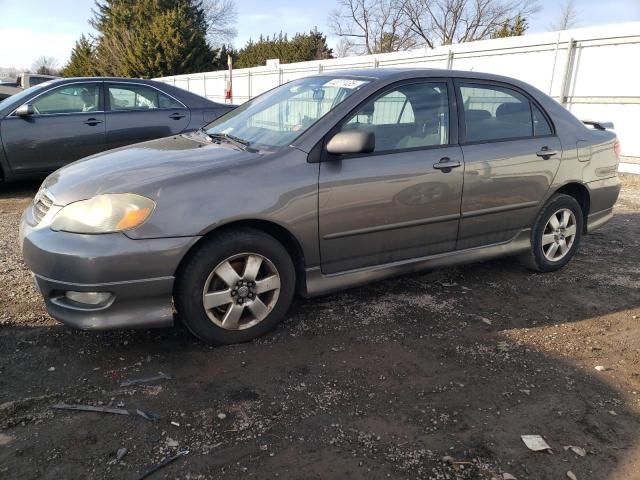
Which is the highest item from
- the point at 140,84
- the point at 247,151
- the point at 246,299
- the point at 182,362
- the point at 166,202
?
the point at 140,84

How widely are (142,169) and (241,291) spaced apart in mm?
929

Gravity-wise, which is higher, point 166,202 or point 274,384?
point 166,202

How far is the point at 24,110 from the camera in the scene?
20.7 feet

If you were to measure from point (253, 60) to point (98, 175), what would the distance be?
45.8m

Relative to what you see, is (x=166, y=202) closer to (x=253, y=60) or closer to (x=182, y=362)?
(x=182, y=362)

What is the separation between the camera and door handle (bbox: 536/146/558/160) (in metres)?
4.09

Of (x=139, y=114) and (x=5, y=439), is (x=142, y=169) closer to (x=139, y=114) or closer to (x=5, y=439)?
(x=5, y=439)

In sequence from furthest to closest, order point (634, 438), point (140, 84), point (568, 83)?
point (568, 83) < point (140, 84) < point (634, 438)

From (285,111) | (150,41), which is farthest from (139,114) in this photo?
(150,41)

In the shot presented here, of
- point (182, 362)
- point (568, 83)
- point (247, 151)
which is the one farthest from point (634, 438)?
point (568, 83)

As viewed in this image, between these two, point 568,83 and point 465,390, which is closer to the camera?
point 465,390

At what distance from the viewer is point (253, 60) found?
45.8 metres

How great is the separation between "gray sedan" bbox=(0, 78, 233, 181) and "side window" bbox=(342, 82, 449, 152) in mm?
4164

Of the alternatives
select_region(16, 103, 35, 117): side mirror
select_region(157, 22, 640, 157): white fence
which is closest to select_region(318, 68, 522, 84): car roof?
select_region(16, 103, 35, 117): side mirror
